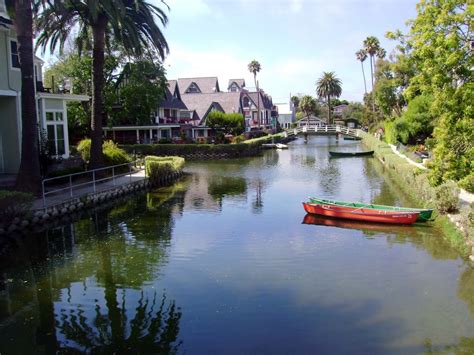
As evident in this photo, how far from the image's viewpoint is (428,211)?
798 inches

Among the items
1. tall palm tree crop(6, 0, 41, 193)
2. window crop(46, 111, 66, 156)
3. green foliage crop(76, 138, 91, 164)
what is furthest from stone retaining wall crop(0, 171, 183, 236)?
window crop(46, 111, 66, 156)

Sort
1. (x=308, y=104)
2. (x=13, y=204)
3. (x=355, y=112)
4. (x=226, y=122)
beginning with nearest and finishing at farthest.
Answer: (x=13, y=204)
(x=226, y=122)
(x=355, y=112)
(x=308, y=104)

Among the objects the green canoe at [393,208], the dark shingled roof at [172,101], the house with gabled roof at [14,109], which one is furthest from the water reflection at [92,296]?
Result: the dark shingled roof at [172,101]

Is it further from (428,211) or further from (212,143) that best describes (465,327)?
(212,143)

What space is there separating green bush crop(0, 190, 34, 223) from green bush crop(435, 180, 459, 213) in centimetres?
1732

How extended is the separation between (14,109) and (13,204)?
10.8 meters

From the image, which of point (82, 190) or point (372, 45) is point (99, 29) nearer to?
point (82, 190)

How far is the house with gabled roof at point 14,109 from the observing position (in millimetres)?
26062

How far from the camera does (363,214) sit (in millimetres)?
21234

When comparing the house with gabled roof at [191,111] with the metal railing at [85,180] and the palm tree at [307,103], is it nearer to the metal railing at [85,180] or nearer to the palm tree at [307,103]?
the palm tree at [307,103]

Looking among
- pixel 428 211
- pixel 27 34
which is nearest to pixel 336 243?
pixel 428 211

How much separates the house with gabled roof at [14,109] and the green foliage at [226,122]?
1394 inches

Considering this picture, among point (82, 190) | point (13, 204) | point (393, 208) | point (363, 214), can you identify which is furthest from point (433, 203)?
point (82, 190)

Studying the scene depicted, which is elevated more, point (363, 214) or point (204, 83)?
point (204, 83)
